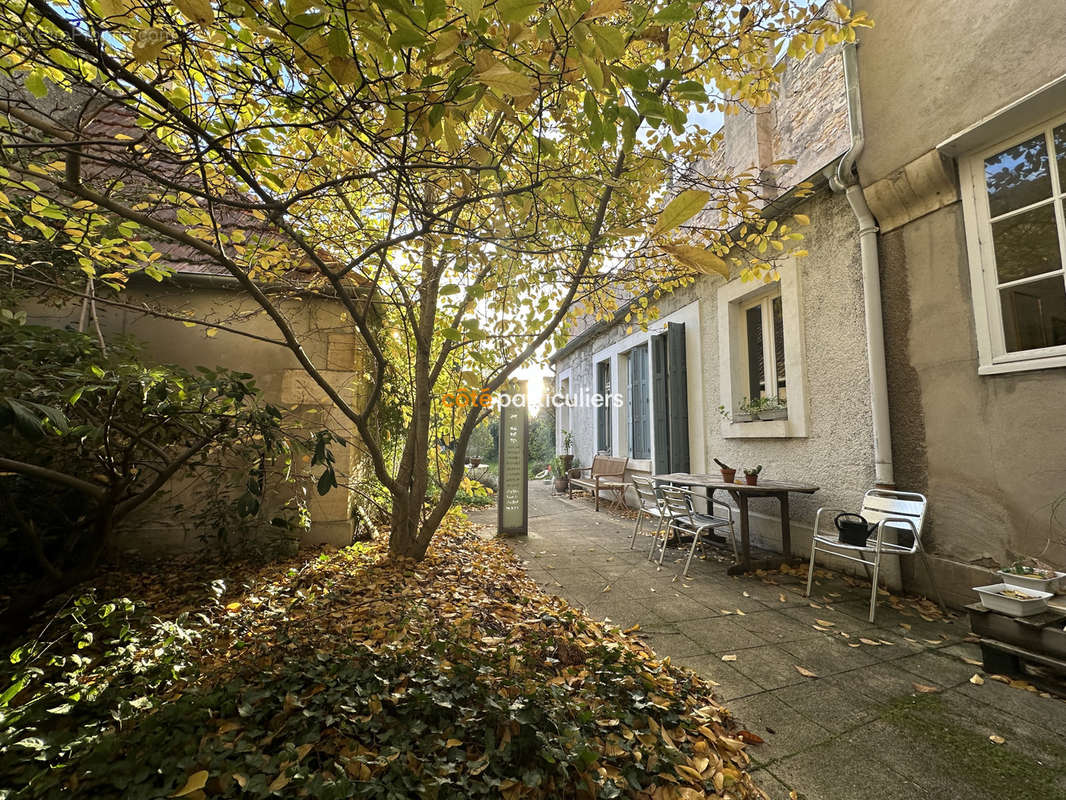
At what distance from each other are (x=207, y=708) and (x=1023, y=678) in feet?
12.5

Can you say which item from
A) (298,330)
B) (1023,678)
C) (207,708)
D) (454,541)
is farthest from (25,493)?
(1023,678)

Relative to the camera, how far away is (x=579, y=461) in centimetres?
1066

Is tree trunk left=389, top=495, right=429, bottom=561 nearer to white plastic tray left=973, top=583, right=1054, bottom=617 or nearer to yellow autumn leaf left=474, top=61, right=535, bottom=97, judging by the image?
yellow autumn leaf left=474, top=61, right=535, bottom=97

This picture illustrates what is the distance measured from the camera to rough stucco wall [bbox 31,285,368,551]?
401cm

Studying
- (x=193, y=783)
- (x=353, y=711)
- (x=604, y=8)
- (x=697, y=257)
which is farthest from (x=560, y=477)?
(x=604, y=8)

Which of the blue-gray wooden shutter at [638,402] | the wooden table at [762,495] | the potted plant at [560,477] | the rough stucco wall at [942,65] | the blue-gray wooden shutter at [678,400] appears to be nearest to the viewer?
the rough stucco wall at [942,65]

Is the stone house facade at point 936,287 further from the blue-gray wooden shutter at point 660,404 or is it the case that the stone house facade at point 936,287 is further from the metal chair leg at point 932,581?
the blue-gray wooden shutter at point 660,404

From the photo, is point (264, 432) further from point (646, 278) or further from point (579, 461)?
point (579, 461)

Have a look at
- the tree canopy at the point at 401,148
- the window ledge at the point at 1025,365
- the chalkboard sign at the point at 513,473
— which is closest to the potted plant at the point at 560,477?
the chalkboard sign at the point at 513,473

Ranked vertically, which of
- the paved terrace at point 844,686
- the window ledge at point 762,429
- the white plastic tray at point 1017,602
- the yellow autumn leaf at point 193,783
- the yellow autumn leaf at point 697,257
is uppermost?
the yellow autumn leaf at point 697,257

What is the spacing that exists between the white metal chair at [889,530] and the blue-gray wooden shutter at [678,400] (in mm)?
2520

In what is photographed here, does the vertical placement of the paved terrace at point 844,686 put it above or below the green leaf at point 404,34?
below

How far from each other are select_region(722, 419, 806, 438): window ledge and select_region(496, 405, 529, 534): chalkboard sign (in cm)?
255

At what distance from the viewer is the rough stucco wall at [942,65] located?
2.78 metres
